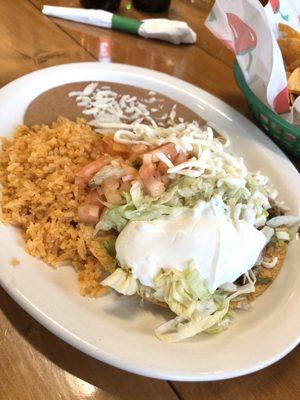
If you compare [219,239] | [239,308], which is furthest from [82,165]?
[239,308]

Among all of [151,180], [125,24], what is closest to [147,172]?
[151,180]

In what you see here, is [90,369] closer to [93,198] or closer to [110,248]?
[110,248]

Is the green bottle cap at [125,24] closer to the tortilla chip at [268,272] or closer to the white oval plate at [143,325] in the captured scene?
the white oval plate at [143,325]

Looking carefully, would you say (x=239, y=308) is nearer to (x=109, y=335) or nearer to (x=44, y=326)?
(x=109, y=335)

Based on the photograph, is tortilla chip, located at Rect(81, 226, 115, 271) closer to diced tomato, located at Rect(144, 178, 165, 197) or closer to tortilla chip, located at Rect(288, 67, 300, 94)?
diced tomato, located at Rect(144, 178, 165, 197)

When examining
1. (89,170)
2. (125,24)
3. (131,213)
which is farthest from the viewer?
(125,24)

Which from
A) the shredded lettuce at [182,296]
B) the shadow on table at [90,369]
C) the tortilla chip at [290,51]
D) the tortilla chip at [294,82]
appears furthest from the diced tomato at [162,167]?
the tortilla chip at [290,51]
